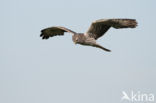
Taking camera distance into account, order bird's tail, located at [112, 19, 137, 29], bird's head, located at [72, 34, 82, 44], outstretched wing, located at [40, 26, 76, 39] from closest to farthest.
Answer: bird's tail, located at [112, 19, 137, 29], bird's head, located at [72, 34, 82, 44], outstretched wing, located at [40, 26, 76, 39]

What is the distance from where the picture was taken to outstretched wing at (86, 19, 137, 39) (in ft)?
60.8

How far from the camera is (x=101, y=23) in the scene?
19.1 meters

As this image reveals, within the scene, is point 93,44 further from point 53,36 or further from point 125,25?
point 53,36

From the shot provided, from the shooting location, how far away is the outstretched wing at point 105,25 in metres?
18.5

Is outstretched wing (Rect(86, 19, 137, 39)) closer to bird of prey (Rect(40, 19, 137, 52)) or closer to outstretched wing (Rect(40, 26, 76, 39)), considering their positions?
bird of prey (Rect(40, 19, 137, 52))

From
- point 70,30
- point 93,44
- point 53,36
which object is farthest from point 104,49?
point 53,36

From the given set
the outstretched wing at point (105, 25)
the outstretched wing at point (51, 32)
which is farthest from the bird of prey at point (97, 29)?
the outstretched wing at point (51, 32)

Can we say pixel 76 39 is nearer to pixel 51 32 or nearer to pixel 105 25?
pixel 105 25

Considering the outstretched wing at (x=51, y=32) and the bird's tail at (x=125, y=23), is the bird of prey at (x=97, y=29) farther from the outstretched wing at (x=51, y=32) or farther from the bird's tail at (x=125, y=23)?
the outstretched wing at (x=51, y=32)

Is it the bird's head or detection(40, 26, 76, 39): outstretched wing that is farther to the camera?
detection(40, 26, 76, 39): outstretched wing

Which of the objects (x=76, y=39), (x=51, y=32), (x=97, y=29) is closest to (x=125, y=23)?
(x=97, y=29)

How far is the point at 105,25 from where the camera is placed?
19.3m

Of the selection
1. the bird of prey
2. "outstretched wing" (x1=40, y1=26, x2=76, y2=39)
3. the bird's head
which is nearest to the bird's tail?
the bird of prey

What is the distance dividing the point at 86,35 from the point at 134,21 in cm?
189
